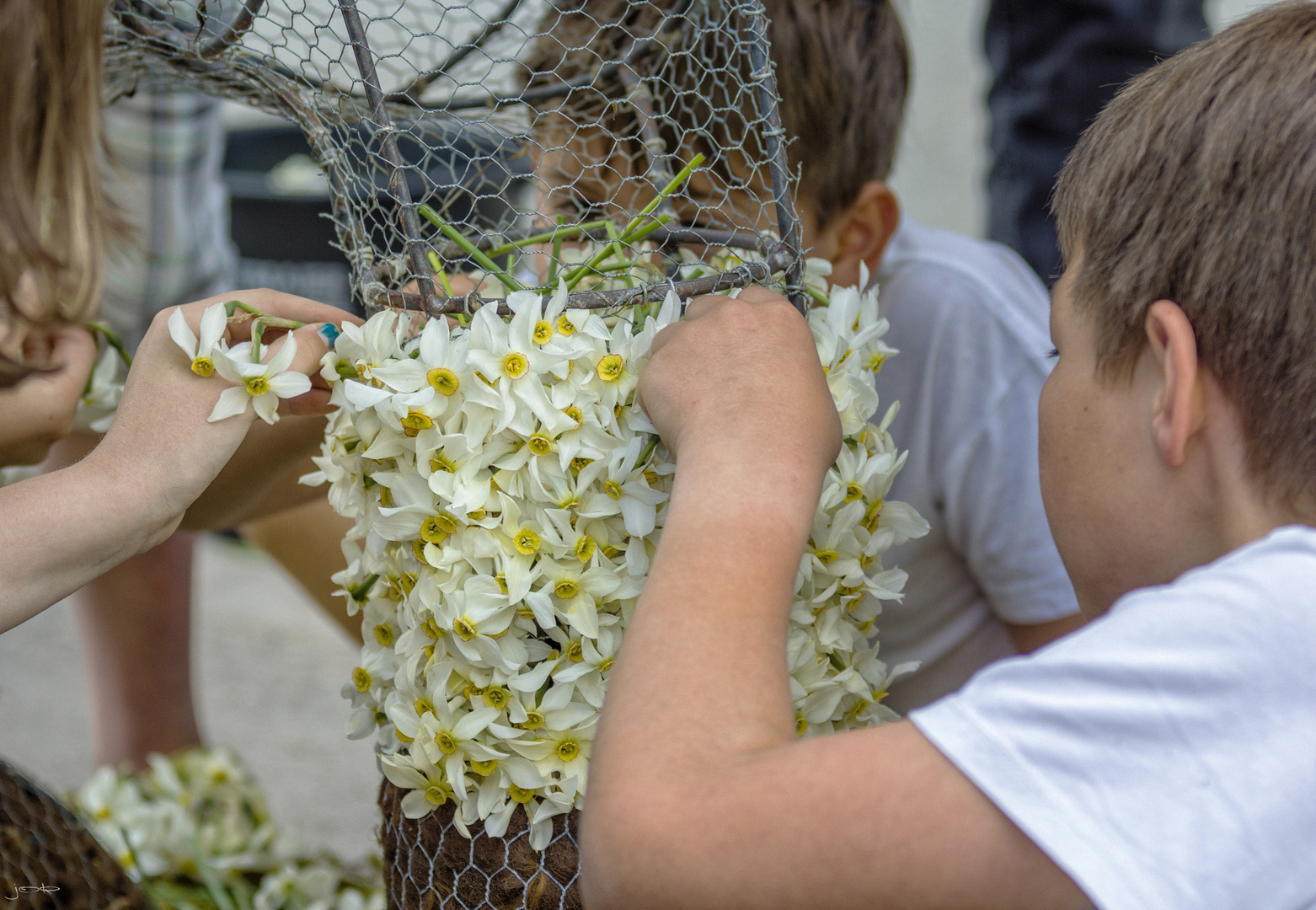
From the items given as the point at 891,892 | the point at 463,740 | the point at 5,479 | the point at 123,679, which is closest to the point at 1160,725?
the point at 891,892

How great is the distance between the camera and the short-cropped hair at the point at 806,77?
1.03 meters

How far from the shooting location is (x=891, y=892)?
0.54m

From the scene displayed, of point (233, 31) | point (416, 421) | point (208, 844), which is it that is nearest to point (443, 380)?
point (416, 421)

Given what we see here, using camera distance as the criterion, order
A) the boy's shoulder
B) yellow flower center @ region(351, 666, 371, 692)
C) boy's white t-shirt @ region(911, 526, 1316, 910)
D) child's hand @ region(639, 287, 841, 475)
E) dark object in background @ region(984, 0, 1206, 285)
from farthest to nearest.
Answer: dark object in background @ region(984, 0, 1206, 285), the boy's shoulder, yellow flower center @ region(351, 666, 371, 692), child's hand @ region(639, 287, 841, 475), boy's white t-shirt @ region(911, 526, 1316, 910)

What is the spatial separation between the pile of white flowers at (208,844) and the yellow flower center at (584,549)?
73 centimetres

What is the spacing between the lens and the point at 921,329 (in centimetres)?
119

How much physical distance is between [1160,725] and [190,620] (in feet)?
4.98

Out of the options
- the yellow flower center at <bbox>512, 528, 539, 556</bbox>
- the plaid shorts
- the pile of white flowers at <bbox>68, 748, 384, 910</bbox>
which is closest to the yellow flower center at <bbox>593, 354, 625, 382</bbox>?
the yellow flower center at <bbox>512, 528, 539, 556</bbox>

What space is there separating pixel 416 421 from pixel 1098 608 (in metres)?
0.45

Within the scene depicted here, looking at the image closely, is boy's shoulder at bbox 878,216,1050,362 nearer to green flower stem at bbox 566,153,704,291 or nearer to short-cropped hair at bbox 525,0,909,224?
short-cropped hair at bbox 525,0,909,224

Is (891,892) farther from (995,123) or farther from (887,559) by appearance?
(995,123)

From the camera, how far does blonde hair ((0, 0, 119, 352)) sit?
0.89 meters

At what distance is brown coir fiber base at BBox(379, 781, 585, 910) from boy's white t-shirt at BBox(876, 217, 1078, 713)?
52cm

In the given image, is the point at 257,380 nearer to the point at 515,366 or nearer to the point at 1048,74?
the point at 515,366
